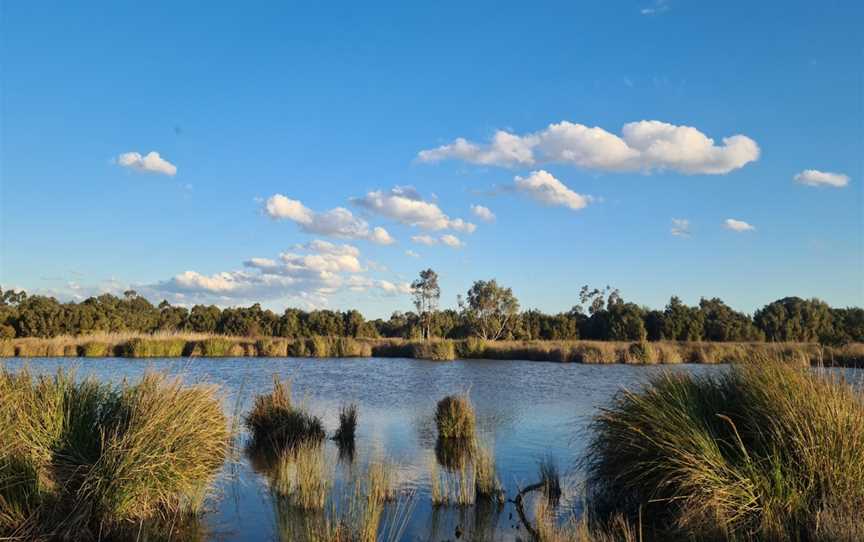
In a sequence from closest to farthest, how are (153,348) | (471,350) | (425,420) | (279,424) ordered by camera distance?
1. (279,424)
2. (425,420)
3. (153,348)
4. (471,350)

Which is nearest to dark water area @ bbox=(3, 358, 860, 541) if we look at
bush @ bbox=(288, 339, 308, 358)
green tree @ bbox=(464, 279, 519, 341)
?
bush @ bbox=(288, 339, 308, 358)

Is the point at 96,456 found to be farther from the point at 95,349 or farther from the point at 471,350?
the point at 471,350

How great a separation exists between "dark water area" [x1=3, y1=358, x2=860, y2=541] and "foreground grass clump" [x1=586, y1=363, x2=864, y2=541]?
788mm

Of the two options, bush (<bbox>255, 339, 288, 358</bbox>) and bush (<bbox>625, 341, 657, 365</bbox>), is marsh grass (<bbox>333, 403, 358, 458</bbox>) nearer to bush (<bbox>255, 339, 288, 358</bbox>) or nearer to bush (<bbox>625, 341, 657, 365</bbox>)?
bush (<bbox>625, 341, 657, 365</bbox>)

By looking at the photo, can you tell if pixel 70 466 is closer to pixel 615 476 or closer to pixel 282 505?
pixel 282 505

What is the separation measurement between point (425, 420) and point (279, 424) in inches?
187

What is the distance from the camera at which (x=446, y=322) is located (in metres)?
88.9

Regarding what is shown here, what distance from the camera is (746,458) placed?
7.39 metres

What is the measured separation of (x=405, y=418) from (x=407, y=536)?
10205 millimetres

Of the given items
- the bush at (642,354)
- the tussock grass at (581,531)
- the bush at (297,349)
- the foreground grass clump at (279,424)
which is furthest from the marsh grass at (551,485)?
the bush at (297,349)

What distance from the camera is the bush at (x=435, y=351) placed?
159 feet

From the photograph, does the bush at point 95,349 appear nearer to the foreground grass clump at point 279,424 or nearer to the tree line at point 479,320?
the tree line at point 479,320

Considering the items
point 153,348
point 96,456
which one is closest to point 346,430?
point 96,456

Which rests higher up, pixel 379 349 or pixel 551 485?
pixel 379 349
